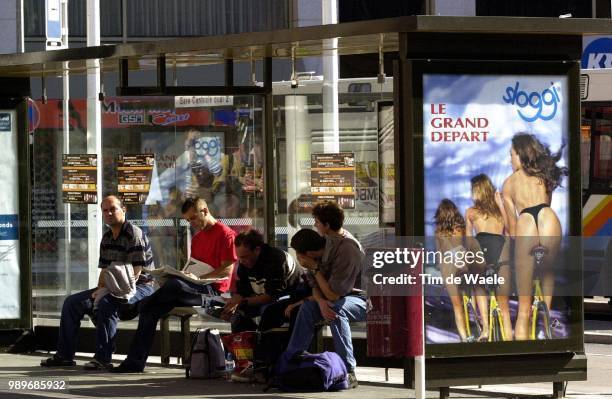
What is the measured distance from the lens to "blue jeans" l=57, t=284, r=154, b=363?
12.3m

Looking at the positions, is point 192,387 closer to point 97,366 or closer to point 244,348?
point 244,348

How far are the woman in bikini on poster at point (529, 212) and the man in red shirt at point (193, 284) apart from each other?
2774mm

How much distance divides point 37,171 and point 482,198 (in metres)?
5.15

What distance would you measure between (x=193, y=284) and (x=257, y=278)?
76cm

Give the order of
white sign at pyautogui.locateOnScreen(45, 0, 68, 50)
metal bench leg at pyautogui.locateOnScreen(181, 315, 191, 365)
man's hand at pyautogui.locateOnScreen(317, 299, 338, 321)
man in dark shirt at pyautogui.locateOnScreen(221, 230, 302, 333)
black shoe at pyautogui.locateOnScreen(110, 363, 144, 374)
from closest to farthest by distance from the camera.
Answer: man's hand at pyautogui.locateOnScreen(317, 299, 338, 321) < man in dark shirt at pyautogui.locateOnScreen(221, 230, 302, 333) < black shoe at pyautogui.locateOnScreen(110, 363, 144, 374) < metal bench leg at pyautogui.locateOnScreen(181, 315, 191, 365) < white sign at pyautogui.locateOnScreen(45, 0, 68, 50)

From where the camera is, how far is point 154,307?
12.1 m

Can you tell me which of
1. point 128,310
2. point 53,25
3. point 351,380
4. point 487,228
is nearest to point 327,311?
point 351,380

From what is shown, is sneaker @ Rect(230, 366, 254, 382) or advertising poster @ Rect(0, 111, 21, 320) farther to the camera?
advertising poster @ Rect(0, 111, 21, 320)

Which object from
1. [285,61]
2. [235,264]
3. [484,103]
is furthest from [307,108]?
[484,103]

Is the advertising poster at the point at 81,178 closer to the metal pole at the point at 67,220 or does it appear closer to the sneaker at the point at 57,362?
the metal pole at the point at 67,220

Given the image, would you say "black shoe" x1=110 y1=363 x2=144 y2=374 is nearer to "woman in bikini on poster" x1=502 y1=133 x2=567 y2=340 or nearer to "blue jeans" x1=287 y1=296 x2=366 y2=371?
"blue jeans" x1=287 y1=296 x2=366 y2=371

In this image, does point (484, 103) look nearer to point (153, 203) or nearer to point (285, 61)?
point (285, 61)

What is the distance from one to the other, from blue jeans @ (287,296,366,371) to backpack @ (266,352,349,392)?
0.10 metres

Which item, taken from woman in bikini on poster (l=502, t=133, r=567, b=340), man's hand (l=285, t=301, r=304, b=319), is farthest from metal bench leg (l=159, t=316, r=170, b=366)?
woman in bikini on poster (l=502, t=133, r=567, b=340)
